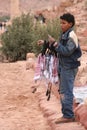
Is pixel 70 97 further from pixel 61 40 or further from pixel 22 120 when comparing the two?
pixel 22 120

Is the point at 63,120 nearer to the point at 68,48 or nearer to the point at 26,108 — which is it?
the point at 68,48

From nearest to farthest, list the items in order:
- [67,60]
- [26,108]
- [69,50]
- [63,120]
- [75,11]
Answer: [69,50] → [67,60] → [63,120] → [26,108] → [75,11]

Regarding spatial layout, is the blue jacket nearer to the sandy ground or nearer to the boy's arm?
the boy's arm

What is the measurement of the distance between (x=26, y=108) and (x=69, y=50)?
2346 millimetres

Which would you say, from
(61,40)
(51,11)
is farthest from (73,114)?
(51,11)

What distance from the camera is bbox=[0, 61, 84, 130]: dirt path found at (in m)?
6.41

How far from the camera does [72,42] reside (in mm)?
5574

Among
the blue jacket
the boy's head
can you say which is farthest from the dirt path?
the boy's head

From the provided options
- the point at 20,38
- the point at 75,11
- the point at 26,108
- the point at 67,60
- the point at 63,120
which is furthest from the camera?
the point at 75,11

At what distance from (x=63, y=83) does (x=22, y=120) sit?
1286 millimetres

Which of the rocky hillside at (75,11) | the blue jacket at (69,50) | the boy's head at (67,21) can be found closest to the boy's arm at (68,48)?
the blue jacket at (69,50)

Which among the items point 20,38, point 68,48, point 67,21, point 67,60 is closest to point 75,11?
point 20,38

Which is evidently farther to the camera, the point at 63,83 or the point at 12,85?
the point at 12,85

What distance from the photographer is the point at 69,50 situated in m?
5.55
